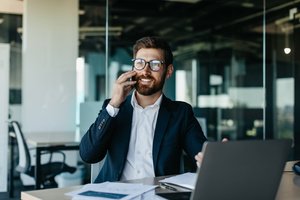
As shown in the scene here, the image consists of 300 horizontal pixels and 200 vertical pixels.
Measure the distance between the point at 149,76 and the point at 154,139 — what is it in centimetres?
28

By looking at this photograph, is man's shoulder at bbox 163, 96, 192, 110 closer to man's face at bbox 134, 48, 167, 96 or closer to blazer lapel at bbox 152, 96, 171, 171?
blazer lapel at bbox 152, 96, 171, 171

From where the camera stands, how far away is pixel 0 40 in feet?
15.9

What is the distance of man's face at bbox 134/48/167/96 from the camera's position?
189 cm

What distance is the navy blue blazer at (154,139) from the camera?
188 cm

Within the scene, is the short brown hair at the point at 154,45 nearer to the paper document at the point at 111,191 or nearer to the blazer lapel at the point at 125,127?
the blazer lapel at the point at 125,127

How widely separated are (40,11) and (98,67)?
15.0 feet

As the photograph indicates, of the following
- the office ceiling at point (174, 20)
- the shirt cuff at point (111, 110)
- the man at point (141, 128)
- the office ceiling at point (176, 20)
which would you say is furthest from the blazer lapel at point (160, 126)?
the office ceiling at point (174, 20)

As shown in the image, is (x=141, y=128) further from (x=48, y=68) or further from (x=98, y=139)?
(x=48, y=68)

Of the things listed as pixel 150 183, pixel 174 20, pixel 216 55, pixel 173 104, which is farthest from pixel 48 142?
pixel 216 55

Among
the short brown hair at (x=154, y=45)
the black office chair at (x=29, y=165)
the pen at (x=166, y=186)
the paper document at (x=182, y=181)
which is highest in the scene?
the short brown hair at (x=154, y=45)

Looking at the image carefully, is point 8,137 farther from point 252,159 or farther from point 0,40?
point 252,159

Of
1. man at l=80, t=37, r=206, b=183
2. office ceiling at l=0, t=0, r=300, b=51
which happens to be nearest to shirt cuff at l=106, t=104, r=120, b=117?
man at l=80, t=37, r=206, b=183

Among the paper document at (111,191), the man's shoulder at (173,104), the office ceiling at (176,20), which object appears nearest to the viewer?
the paper document at (111,191)

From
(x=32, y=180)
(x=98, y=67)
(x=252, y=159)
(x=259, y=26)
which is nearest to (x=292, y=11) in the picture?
(x=259, y=26)
